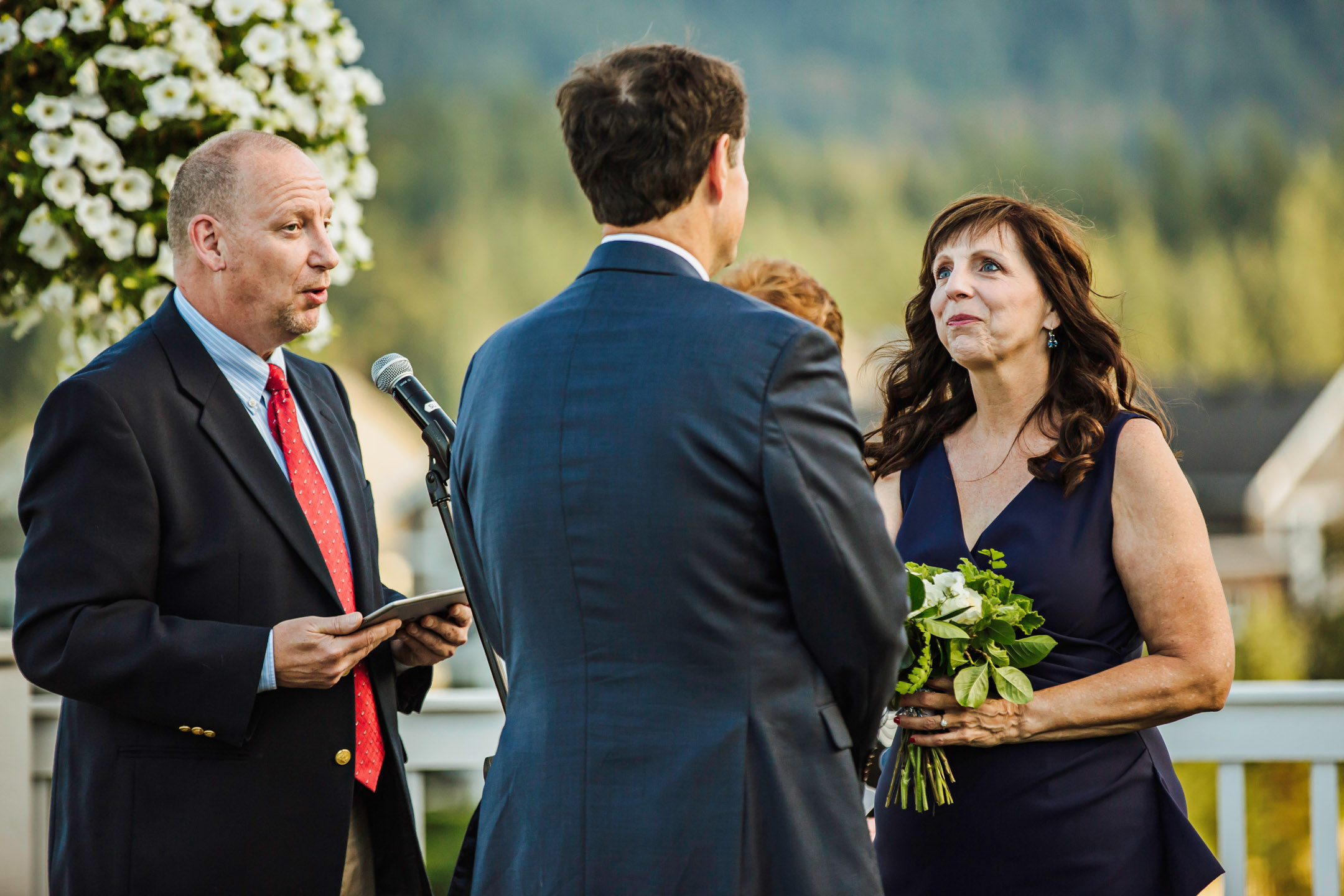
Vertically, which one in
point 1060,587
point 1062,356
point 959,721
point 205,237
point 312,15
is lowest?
point 959,721

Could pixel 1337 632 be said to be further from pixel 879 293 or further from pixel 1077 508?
pixel 1077 508

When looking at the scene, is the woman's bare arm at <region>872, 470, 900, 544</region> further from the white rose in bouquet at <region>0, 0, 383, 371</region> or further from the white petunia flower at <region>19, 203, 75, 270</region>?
the white petunia flower at <region>19, 203, 75, 270</region>

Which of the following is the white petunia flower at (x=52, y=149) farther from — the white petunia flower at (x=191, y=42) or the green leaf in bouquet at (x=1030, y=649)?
the green leaf in bouquet at (x=1030, y=649)

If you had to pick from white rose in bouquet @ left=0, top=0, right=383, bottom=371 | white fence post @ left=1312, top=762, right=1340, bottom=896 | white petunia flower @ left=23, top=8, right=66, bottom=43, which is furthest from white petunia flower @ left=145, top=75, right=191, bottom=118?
white fence post @ left=1312, top=762, right=1340, bottom=896

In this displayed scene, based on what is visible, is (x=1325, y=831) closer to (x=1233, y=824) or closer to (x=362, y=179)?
(x=1233, y=824)

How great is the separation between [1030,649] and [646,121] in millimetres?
1091

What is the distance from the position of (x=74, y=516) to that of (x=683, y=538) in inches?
40.0

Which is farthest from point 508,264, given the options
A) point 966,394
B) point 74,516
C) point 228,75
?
point 74,516

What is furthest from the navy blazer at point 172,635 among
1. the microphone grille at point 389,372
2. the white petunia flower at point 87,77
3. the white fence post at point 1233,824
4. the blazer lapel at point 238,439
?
the white fence post at point 1233,824

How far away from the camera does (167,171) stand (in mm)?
2420

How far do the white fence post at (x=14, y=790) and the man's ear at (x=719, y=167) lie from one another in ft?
7.43

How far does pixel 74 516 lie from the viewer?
5.62ft

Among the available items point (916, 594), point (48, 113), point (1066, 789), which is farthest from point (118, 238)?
point (1066, 789)

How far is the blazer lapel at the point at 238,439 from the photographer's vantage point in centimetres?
187
